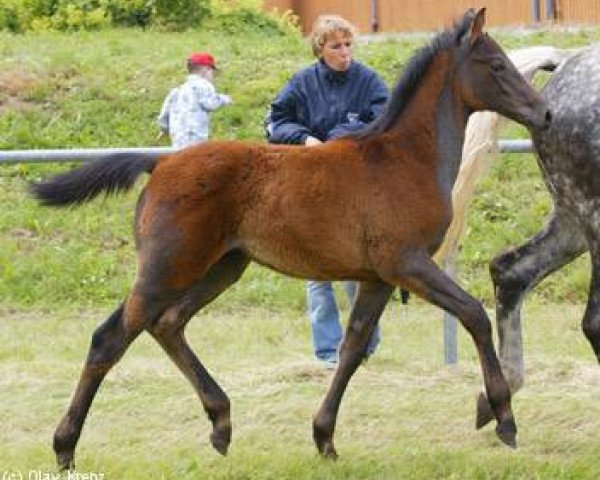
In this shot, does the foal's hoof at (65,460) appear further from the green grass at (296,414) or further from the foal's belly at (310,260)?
the foal's belly at (310,260)

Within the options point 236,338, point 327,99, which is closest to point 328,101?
point 327,99

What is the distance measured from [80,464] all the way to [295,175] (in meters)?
1.51

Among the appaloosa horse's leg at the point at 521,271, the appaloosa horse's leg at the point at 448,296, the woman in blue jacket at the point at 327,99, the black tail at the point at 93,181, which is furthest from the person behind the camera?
the woman in blue jacket at the point at 327,99

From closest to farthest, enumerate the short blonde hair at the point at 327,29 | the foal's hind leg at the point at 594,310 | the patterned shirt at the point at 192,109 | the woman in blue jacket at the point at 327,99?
the foal's hind leg at the point at 594,310, the short blonde hair at the point at 327,29, the woman in blue jacket at the point at 327,99, the patterned shirt at the point at 192,109

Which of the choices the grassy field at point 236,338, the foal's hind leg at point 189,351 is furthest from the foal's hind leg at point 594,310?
the foal's hind leg at point 189,351

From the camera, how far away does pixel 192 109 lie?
12.6m

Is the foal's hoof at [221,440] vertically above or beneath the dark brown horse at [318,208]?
beneath

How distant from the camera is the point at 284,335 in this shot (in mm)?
11234

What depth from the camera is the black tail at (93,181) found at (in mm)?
6938

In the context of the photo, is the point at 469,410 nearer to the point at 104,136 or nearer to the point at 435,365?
the point at 435,365

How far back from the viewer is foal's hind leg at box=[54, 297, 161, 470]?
22.1 ft

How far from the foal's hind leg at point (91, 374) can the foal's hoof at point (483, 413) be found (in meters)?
1.80

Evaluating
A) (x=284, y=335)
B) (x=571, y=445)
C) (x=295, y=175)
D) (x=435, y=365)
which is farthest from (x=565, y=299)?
(x=295, y=175)

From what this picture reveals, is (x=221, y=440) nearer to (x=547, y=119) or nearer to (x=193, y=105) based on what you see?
(x=547, y=119)
